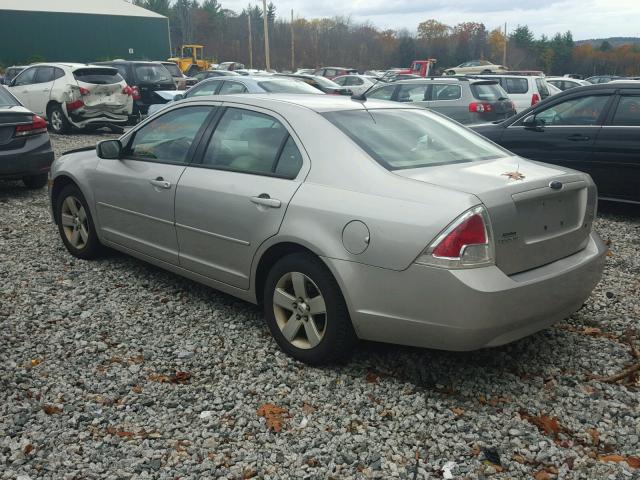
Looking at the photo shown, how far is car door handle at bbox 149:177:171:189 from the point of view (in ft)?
15.1

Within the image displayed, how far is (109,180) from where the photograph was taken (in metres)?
5.23

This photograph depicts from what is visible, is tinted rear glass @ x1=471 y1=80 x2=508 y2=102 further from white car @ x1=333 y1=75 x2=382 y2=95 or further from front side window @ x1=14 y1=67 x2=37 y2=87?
white car @ x1=333 y1=75 x2=382 y2=95

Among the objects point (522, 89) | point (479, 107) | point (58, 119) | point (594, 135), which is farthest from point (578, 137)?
point (58, 119)

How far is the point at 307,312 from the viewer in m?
3.74

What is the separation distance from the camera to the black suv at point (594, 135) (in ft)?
23.7

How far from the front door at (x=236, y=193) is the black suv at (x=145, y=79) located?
1461 centimetres

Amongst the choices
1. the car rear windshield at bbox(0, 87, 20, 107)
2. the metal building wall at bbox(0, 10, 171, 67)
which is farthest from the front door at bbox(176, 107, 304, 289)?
the metal building wall at bbox(0, 10, 171, 67)

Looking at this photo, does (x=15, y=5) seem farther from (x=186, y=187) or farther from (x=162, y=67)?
(x=186, y=187)

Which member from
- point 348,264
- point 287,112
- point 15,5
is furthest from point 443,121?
point 15,5

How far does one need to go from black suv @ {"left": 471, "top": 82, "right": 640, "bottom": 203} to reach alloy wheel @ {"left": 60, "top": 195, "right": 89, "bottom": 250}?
17.4 ft

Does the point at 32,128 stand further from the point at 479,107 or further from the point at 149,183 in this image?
the point at 479,107

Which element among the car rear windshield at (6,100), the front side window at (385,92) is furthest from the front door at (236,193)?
the front side window at (385,92)

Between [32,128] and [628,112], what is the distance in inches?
295

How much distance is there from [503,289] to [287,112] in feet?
5.91
